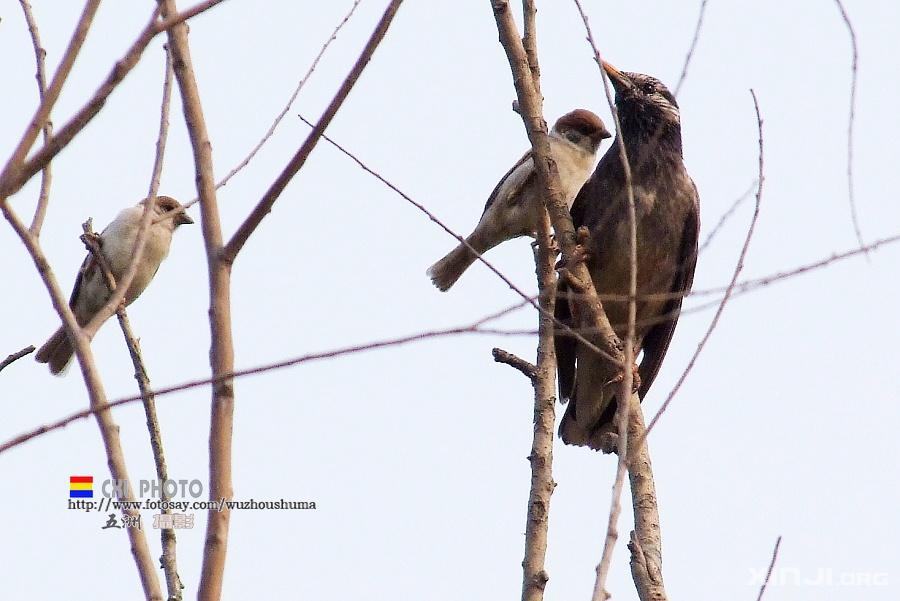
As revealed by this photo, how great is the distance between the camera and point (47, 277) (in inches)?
87.7

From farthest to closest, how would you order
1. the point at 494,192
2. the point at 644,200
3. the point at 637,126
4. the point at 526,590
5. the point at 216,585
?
the point at 494,192, the point at 637,126, the point at 644,200, the point at 526,590, the point at 216,585

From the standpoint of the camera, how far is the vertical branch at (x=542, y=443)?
3.24 metres

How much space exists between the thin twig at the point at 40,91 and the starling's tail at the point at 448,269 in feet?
17.3

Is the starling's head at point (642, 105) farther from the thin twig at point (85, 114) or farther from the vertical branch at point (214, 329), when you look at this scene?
the thin twig at point (85, 114)

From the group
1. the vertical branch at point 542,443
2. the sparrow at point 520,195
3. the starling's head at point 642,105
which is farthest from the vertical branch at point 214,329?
the sparrow at point 520,195

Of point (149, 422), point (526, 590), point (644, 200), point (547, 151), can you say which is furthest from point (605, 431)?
point (149, 422)

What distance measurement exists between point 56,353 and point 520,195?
3387 millimetres

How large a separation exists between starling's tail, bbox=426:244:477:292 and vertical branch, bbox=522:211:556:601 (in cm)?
369

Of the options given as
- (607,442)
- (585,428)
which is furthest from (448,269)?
(607,442)

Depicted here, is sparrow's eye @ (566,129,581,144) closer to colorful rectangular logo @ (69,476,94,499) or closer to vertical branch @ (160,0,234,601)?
colorful rectangular logo @ (69,476,94,499)

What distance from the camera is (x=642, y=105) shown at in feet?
19.8

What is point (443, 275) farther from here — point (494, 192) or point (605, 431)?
point (605, 431)

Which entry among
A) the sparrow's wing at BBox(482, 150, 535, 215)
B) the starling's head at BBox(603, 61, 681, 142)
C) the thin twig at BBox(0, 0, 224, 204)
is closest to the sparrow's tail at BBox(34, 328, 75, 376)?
the sparrow's wing at BBox(482, 150, 535, 215)

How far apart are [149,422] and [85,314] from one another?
4770 mm
